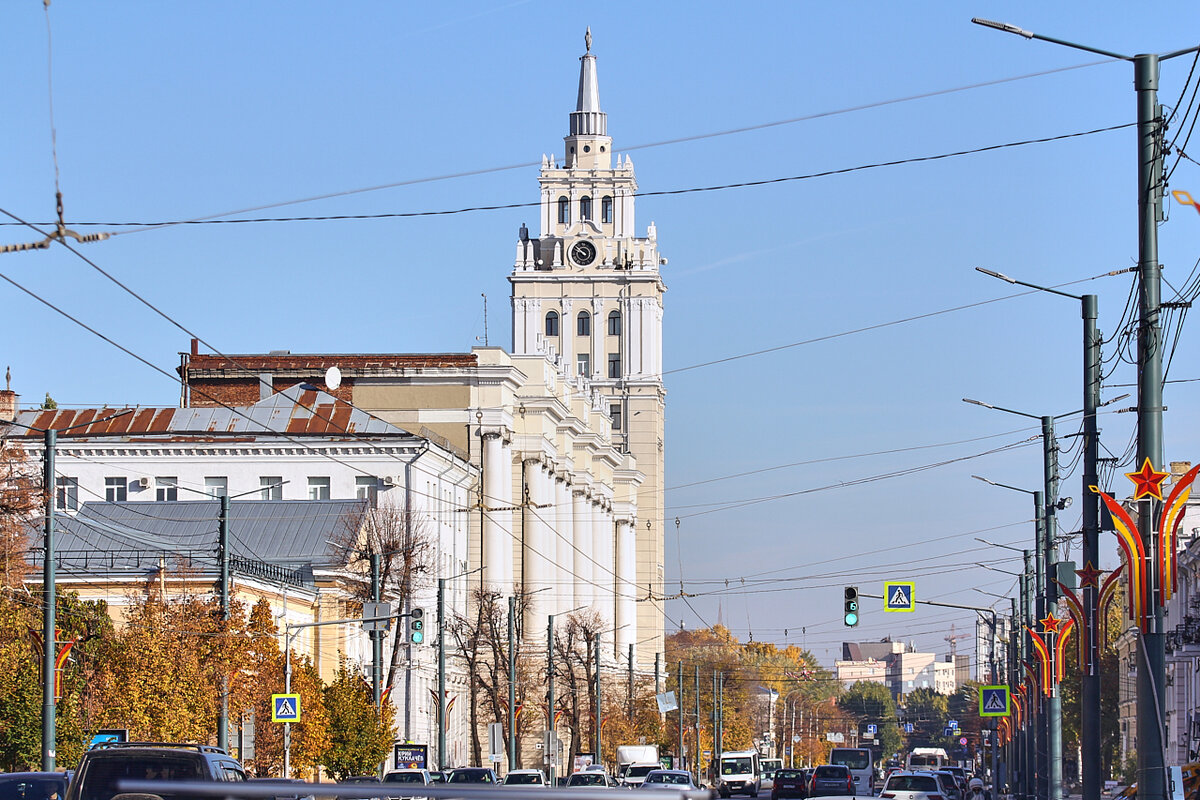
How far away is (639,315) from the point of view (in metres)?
150

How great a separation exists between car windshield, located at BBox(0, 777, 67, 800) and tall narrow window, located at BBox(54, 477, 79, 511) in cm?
5391

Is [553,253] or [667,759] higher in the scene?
[553,253]

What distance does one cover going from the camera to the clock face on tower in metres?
150

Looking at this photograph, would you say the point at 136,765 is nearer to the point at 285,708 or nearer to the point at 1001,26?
the point at 1001,26

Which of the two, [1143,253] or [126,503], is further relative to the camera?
[126,503]

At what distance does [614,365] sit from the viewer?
152500mm

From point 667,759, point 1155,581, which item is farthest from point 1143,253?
point 667,759

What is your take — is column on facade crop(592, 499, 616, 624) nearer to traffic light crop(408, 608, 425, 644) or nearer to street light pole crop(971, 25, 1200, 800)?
traffic light crop(408, 608, 425, 644)

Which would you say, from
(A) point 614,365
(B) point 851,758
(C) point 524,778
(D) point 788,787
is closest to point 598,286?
(A) point 614,365

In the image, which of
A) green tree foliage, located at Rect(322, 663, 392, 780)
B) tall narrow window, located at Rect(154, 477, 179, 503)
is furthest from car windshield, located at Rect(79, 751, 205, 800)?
tall narrow window, located at Rect(154, 477, 179, 503)

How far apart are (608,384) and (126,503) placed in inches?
2944

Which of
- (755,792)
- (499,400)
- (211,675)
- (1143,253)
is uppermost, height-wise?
(499,400)

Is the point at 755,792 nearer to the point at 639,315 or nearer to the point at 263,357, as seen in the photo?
the point at 263,357

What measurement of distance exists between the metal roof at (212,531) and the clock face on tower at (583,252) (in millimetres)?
72310
